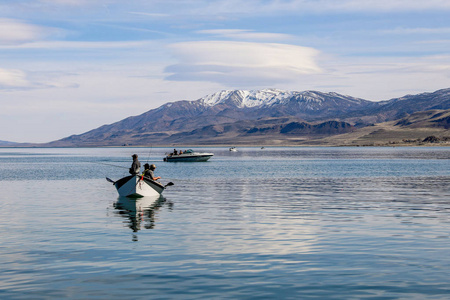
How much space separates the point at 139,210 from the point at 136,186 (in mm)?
7915

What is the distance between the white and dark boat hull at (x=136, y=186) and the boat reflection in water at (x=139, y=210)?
0.41m

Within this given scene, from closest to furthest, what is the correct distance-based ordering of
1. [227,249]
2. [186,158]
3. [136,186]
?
1. [227,249]
2. [136,186]
3. [186,158]

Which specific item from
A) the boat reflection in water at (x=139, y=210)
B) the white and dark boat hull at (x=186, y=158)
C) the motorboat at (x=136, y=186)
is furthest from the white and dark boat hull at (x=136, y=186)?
the white and dark boat hull at (x=186, y=158)

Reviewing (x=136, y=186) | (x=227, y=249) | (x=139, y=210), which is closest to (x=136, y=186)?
(x=136, y=186)

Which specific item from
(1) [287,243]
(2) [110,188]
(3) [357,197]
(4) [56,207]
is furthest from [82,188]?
(1) [287,243]

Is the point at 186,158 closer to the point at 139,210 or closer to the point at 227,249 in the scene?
the point at 139,210

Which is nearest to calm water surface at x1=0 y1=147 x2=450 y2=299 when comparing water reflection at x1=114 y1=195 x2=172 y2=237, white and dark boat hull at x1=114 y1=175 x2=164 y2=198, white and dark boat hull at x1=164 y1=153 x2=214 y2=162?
water reflection at x1=114 y1=195 x2=172 y2=237

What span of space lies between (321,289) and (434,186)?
45.1 metres

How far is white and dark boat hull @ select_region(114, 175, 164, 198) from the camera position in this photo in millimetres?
46031

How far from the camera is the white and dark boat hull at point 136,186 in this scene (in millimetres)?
46031

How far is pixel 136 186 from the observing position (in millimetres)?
46062

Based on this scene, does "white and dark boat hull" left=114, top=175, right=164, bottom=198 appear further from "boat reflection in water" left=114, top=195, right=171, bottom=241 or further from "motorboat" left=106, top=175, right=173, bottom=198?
"boat reflection in water" left=114, top=195, right=171, bottom=241

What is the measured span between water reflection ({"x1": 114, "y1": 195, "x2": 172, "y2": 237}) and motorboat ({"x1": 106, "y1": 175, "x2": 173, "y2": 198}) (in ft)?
1.37

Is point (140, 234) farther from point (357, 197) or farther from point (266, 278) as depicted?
point (357, 197)
